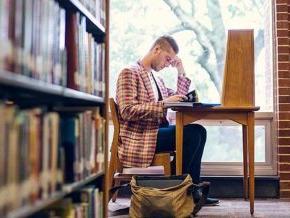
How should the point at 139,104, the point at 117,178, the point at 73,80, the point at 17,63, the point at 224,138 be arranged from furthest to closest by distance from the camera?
the point at 224,138, the point at 117,178, the point at 139,104, the point at 73,80, the point at 17,63

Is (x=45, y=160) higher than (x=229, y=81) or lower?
lower

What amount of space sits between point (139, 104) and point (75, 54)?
1.18m

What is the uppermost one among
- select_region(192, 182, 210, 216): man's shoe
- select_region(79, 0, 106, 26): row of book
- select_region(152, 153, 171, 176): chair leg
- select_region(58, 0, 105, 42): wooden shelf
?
select_region(79, 0, 106, 26): row of book

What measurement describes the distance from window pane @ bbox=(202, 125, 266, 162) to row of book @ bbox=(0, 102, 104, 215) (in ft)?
7.12

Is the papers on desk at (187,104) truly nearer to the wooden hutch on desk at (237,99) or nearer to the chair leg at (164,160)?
the wooden hutch on desk at (237,99)

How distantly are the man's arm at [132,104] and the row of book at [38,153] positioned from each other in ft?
3.42

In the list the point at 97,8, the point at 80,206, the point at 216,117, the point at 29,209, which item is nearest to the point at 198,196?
the point at 216,117

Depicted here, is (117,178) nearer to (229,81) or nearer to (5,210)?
(229,81)

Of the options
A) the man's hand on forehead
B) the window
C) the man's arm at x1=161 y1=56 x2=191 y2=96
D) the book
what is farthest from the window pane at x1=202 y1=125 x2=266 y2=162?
the book

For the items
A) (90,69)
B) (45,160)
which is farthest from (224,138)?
(45,160)

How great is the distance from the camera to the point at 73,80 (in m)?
1.63

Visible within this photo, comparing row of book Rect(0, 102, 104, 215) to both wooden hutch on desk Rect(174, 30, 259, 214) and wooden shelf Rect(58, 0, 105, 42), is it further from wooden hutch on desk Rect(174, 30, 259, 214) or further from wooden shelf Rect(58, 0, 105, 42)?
wooden hutch on desk Rect(174, 30, 259, 214)

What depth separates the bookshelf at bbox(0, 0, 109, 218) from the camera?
41.8 inches

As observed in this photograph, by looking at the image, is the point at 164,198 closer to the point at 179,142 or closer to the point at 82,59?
the point at 179,142
